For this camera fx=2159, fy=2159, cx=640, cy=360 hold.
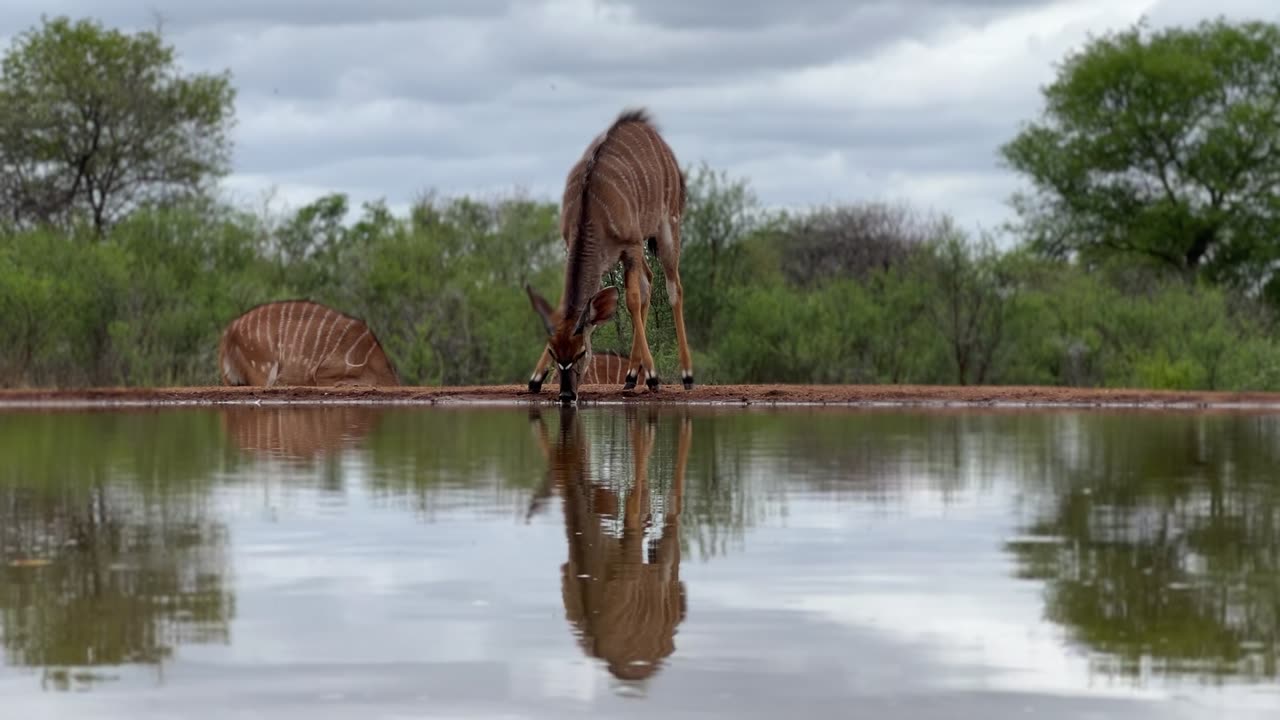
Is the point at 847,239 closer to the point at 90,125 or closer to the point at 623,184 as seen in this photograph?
the point at 90,125

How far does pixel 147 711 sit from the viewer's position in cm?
593

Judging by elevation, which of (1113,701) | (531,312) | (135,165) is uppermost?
(135,165)

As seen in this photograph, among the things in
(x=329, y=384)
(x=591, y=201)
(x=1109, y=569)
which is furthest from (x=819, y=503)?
(x=329, y=384)

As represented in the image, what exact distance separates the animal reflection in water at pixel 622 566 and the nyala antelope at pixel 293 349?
1194cm

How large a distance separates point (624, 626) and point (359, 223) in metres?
42.4

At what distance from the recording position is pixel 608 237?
20.2 meters

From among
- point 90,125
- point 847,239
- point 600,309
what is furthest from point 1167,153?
point 600,309

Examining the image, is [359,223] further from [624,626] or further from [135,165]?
[624,626]

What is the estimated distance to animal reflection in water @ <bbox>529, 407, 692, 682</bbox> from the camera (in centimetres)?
693

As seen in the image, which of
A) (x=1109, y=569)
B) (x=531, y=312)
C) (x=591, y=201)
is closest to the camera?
(x=1109, y=569)

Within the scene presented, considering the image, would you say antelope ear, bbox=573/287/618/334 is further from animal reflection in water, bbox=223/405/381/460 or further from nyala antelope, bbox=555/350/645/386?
nyala antelope, bbox=555/350/645/386

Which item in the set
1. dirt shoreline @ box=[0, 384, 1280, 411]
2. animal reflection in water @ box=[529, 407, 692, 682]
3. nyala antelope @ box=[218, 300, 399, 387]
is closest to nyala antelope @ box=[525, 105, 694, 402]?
dirt shoreline @ box=[0, 384, 1280, 411]

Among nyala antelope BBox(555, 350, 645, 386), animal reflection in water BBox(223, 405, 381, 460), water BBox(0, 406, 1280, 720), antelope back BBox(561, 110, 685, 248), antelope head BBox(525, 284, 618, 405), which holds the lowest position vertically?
water BBox(0, 406, 1280, 720)

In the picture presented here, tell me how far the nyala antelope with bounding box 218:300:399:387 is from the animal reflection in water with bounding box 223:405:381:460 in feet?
13.2
